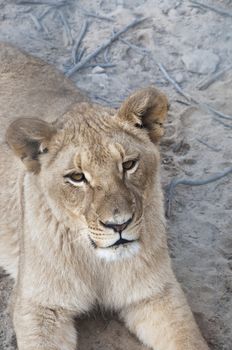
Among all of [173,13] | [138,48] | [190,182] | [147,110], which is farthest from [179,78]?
[147,110]

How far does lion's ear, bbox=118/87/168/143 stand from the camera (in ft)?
9.01

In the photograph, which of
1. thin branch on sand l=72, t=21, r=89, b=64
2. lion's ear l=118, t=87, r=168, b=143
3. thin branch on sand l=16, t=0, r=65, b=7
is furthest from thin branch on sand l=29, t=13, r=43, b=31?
lion's ear l=118, t=87, r=168, b=143

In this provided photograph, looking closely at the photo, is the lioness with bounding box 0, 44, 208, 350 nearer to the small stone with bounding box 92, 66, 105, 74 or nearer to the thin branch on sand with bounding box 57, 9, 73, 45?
the small stone with bounding box 92, 66, 105, 74

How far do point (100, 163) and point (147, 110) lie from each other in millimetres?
351

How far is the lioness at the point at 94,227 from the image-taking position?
2.56m

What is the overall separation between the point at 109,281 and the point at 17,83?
130 cm

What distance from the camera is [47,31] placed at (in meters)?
5.23

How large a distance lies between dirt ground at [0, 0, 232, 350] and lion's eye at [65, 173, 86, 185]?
2.39 feet

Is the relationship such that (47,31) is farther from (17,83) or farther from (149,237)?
(149,237)

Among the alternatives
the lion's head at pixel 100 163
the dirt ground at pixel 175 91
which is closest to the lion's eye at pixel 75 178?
the lion's head at pixel 100 163

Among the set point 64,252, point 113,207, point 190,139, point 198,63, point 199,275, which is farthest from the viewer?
point 198,63

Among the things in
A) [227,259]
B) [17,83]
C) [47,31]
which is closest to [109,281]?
[227,259]

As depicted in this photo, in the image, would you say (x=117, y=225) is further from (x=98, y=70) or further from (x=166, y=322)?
(x=98, y=70)

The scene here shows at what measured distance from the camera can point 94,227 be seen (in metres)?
2.53
